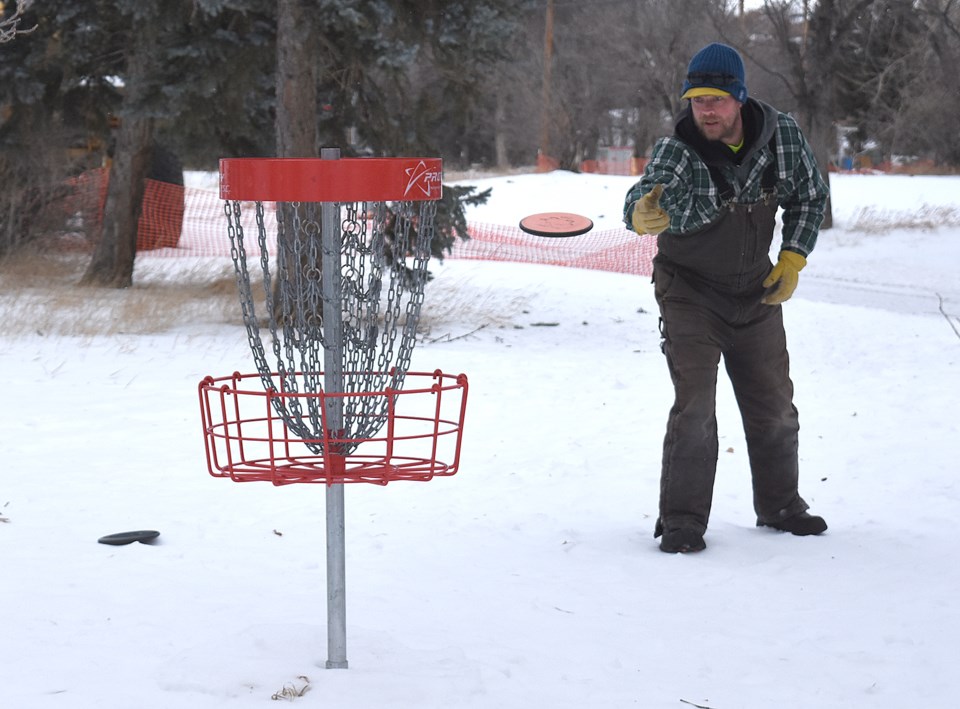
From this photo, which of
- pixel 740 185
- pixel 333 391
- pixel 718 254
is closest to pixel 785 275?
pixel 718 254

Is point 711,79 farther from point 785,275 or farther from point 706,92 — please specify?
point 785,275

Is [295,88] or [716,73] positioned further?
[295,88]

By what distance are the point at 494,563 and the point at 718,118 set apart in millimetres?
1807

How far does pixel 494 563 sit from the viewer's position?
4637 mm

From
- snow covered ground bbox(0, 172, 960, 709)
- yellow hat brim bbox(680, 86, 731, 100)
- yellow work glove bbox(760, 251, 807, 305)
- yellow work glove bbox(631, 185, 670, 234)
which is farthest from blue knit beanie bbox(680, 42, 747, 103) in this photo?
snow covered ground bbox(0, 172, 960, 709)

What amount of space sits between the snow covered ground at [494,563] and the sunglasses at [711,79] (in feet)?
5.68

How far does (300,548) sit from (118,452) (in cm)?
196

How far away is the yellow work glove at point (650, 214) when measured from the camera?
14.2 ft

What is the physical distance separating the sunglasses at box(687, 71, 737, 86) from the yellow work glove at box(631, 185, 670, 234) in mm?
400

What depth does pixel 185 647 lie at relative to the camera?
3549 millimetres

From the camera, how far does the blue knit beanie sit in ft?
14.2

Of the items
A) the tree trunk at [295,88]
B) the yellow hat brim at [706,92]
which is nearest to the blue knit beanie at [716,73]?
the yellow hat brim at [706,92]

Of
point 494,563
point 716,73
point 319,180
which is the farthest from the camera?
point 494,563

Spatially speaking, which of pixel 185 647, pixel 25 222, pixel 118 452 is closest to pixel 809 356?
pixel 118 452
